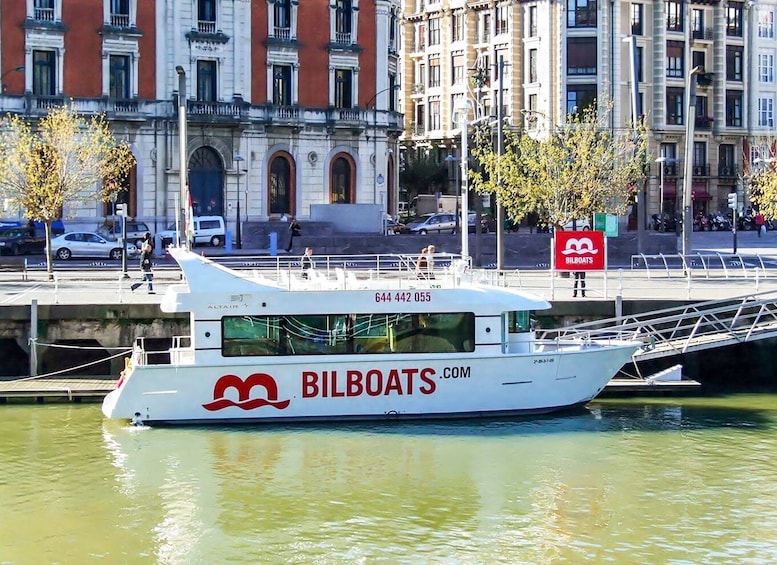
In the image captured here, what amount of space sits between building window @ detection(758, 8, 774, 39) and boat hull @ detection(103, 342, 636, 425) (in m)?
74.8

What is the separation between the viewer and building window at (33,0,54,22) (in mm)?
61750

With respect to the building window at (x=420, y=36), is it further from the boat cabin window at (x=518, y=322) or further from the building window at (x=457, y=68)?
the boat cabin window at (x=518, y=322)

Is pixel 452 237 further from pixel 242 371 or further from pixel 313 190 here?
pixel 242 371

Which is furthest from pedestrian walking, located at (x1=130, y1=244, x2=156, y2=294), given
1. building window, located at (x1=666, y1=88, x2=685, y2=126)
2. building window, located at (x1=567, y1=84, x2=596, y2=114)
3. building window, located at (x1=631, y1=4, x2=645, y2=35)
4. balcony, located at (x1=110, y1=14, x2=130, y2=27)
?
building window, located at (x1=666, y1=88, x2=685, y2=126)

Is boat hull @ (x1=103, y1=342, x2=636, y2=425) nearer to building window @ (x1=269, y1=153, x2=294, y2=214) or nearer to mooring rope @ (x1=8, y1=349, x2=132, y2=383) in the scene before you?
mooring rope @ (x1=8, y1=349, x2=132, y2=383)

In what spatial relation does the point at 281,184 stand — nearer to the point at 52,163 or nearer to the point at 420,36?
the point at 52,163

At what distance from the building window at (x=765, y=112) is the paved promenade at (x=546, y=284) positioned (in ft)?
Answer: 154

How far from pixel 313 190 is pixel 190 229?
3830 centimetres

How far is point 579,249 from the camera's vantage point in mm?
36062

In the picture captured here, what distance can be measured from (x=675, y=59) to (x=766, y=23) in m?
10.4

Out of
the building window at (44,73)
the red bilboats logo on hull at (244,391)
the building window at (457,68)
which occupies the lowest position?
the red bilboats logo on hull at (244,391)

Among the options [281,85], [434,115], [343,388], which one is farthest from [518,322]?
[434,115]

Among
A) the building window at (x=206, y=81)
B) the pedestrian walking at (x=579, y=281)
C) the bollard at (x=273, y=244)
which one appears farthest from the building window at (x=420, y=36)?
the pedestrian walking at (x=579, y=281)

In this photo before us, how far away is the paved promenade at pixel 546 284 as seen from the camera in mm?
35250
